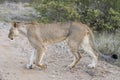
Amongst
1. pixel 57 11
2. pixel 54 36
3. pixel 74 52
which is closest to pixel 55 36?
pixel 54 36

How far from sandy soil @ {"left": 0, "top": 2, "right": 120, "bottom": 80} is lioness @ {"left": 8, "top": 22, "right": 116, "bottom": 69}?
269 mm

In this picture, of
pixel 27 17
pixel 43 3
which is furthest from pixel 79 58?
pixel 27 17

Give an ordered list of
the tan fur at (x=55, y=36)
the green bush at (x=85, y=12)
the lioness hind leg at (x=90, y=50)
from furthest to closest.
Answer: the green bush at (x=85, y=12)
the lioness hind leg at (x=90, y=50)
the tan fur at (x=55, y=36)

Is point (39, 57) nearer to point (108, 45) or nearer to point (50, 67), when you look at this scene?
point (50, 67)

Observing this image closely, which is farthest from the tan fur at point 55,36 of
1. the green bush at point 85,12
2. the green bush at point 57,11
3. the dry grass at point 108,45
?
the green bush at point 57,11

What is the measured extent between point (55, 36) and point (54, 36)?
0.03m

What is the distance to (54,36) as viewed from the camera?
1070 cm

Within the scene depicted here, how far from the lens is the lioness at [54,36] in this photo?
34.0ft

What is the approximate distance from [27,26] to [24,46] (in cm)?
208

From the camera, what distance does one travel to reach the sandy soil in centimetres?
977

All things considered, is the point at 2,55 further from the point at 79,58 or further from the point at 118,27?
the point at 118,27

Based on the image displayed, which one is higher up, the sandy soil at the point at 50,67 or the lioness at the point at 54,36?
the lioness at the point at 54,36

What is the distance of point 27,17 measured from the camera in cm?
1912

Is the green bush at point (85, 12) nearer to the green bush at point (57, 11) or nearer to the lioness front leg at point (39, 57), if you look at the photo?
the green bush at point (57, 11)
